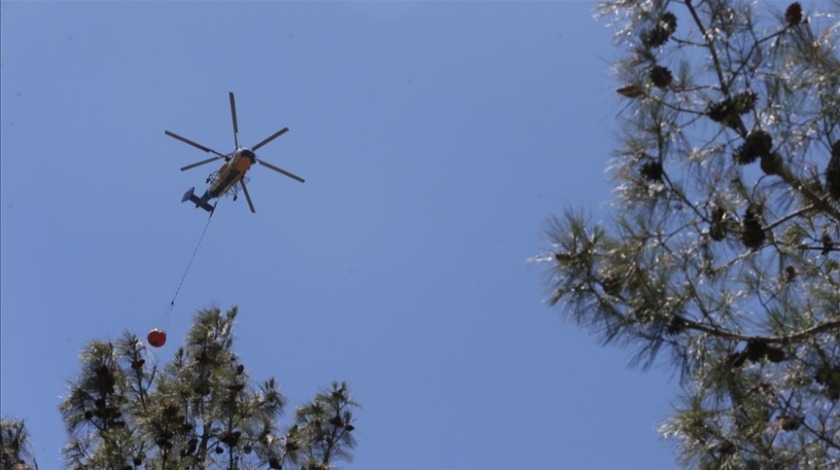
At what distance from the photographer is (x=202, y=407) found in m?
8.46

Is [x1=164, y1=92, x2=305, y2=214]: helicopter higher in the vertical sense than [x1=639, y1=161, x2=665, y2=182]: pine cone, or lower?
higher

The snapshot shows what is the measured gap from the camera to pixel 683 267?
5461mm

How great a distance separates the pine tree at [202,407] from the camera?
8148 millimetres

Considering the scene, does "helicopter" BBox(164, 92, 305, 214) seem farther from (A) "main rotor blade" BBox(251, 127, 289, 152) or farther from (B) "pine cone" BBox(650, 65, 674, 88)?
(B) "pine cone" BBox(650, 65, 674, 88)

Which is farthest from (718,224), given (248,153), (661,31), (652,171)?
(248,153)

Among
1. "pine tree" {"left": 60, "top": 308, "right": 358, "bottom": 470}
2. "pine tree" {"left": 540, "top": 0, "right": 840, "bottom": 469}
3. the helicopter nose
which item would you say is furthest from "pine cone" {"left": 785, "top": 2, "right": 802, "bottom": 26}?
the helicopter nose

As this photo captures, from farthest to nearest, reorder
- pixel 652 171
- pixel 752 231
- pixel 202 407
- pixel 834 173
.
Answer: pixel 202 407 → pixel 652 171 → pixel 752 231 → pixel 834 173

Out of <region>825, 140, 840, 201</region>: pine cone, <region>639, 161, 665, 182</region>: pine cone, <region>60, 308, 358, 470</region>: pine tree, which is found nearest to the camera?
<region>825, 140, 840, 201</region>: pine cone

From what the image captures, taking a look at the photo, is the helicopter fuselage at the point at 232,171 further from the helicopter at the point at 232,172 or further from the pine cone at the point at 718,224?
the pine cone at the point at 718,224

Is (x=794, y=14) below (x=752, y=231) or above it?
above

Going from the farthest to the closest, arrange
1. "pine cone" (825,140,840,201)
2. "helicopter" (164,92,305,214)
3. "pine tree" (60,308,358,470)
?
"helicopter" (164,92,305,214) < "pine tree" (60,308,358,470) < "pine cone" (825,140,840,201)

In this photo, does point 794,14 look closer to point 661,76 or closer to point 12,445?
point 661,76

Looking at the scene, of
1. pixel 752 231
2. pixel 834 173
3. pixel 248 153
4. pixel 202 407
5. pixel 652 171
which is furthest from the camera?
pixel 248 153

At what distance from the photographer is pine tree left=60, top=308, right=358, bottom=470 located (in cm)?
815
